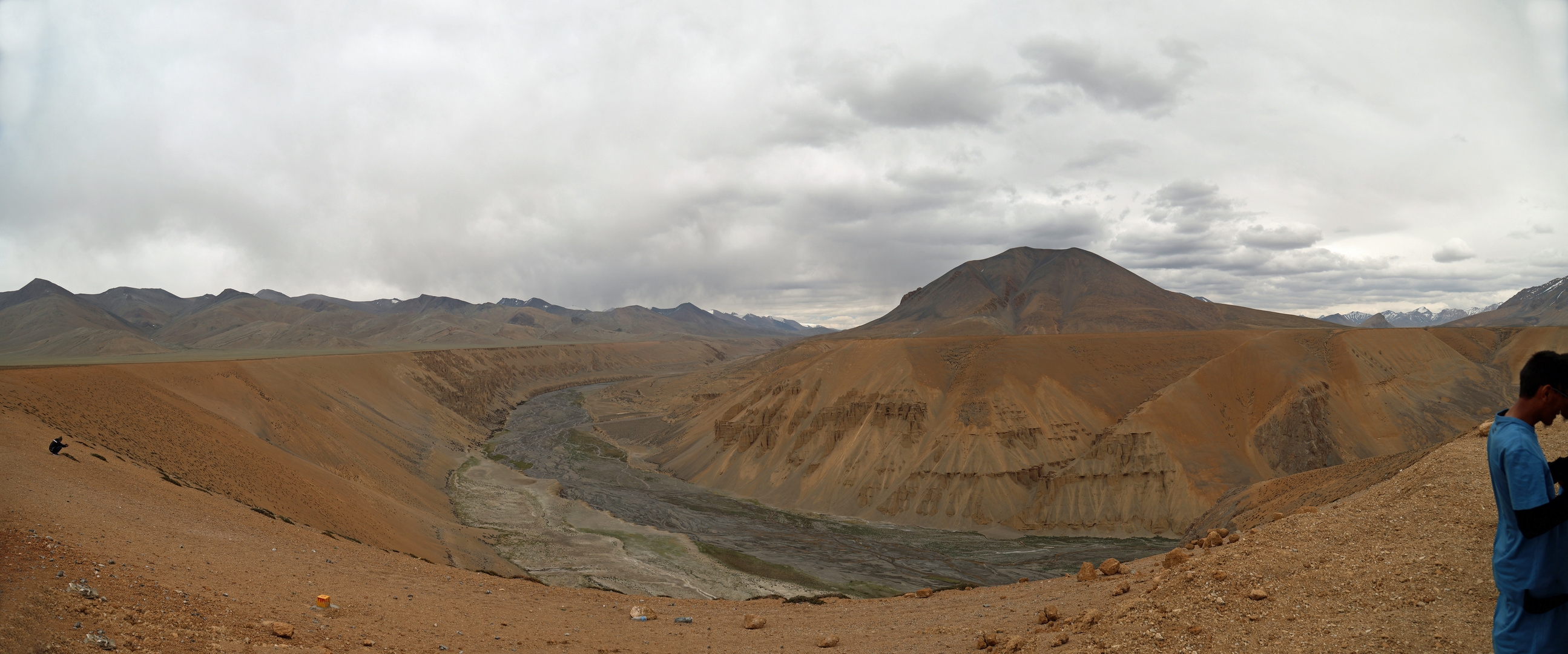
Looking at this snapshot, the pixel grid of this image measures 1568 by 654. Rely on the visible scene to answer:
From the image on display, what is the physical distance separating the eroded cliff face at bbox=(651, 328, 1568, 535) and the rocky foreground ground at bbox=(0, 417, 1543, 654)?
35.9 meters

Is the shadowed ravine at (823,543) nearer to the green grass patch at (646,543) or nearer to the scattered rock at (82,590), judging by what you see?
the green grass patch at (646,543)

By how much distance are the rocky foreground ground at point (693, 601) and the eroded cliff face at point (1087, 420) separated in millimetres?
35883

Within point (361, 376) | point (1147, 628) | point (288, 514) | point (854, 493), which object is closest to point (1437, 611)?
point (1147, 628)

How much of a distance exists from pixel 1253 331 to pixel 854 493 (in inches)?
1822

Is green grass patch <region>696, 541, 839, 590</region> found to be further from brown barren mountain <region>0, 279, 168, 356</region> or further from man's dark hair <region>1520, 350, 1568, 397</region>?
brown barren mountain <region>0, 279, 168, 356</region>

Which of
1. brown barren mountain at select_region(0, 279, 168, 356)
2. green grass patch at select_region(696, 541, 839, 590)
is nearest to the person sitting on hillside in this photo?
green grass patch at select_region(696, 541, 839, 590)

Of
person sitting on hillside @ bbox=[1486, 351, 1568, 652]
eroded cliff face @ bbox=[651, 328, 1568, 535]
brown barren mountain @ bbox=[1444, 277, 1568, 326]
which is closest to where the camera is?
person sitting on hillside @ bbox=[1486, 351, 1568, 652]

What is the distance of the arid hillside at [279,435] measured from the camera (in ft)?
94.3

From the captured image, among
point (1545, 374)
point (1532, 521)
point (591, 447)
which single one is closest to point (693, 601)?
point (1532, 521)

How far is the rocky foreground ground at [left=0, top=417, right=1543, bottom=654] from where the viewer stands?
837cm

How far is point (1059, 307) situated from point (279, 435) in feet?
521

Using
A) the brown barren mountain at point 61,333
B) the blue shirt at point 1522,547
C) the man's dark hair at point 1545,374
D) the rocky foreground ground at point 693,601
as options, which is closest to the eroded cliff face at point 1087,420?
the rocky foreground ground at point 693,601

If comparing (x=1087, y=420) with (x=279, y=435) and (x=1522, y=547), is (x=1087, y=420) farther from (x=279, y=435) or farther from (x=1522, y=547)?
(x=279, y=435)

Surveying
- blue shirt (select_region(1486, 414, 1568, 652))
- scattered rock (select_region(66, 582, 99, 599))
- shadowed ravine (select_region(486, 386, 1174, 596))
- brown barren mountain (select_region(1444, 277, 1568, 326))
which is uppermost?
brown barren mountain (select_region(1444, 277, 1568, 326))
